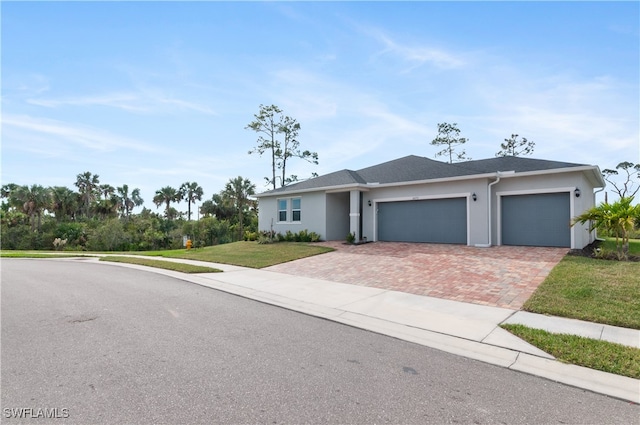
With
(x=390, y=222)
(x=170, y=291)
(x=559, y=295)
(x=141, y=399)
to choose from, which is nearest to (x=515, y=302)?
(x=559, y=295)

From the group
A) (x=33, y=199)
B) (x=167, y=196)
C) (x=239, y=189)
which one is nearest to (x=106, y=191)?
(x=167, y=196)

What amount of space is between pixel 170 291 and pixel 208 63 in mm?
8249

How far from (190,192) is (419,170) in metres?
38.9

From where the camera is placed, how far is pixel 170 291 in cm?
798

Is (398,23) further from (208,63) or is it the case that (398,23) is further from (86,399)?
(86,399)

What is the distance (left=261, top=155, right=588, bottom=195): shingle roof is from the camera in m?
14.9

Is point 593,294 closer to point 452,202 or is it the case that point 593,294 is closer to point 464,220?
point 464,220

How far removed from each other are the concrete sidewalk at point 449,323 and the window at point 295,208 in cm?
1130

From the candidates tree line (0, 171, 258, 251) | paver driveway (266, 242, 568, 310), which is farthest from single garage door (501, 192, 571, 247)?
tree line (0, 171, 258, 251)

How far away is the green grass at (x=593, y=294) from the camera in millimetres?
5483

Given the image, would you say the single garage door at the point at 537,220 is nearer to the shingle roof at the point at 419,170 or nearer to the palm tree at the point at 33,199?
the shingle roof at the point at 419,170

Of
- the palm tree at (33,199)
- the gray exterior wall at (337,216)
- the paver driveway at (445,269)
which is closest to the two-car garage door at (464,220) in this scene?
the paver driveway at (445,269)

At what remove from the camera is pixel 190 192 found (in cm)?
4725

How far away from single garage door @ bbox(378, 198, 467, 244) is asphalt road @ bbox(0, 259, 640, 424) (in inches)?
455
